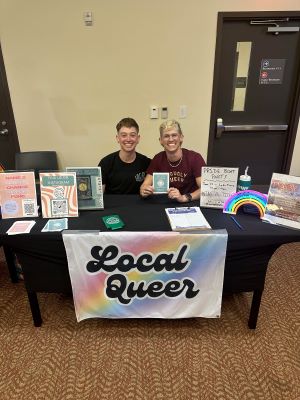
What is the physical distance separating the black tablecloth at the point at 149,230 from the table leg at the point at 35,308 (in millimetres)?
63

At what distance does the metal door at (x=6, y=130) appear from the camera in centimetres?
277

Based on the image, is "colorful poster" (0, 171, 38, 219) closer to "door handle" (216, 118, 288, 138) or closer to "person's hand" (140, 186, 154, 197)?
"person's hand" (140, 186, 154, 197)

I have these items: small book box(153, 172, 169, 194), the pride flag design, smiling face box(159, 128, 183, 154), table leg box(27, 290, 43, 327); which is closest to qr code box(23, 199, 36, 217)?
table leg box(27, 290, 43, 327)

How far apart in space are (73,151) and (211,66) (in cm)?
170

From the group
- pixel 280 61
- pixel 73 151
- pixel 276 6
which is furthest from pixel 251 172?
pixel 73 151

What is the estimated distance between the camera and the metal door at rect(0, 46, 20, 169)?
277 cm

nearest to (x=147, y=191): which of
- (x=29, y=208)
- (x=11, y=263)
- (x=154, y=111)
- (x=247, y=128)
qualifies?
(x=29, y=208)

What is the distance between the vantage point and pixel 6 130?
294cm

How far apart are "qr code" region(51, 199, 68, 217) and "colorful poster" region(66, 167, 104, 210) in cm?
9

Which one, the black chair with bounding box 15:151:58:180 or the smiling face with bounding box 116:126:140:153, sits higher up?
the smiling face with bounding box 116:126:140:153

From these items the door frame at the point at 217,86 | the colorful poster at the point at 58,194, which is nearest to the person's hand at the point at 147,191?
the colorful poster at the point at 58,194

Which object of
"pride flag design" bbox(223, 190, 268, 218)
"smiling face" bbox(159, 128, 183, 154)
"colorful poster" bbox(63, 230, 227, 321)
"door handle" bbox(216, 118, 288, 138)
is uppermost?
"smiling face" bbox(159, 128, 183, 154)

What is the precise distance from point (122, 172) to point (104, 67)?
52.4 inches

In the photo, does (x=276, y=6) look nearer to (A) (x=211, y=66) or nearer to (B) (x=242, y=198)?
(A) (x=211, y=66)
